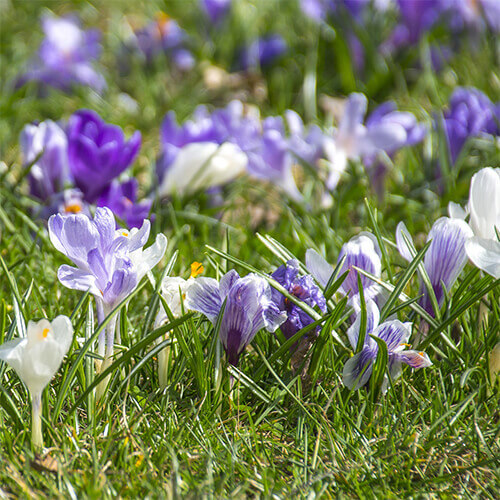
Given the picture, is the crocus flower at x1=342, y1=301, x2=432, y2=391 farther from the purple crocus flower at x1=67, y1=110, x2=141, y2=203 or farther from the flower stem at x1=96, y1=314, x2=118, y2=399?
the purple crocus flower at x1=67, y1=110, x2=141, y2=203

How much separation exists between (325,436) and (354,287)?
292mm

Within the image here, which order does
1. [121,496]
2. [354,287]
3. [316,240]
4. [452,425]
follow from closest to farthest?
[121,496] → [452,425] → [354,287] → [316,240]

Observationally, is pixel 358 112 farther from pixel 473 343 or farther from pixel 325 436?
pixel 325 436

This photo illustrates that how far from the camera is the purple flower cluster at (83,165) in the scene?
1.95 meters

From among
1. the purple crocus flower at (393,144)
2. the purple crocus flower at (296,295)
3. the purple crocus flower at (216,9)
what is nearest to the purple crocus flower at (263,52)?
the purple crocus flower at (216,9)

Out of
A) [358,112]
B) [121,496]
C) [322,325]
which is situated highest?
[358,112]

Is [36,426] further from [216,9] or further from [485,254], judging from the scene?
[216,9]

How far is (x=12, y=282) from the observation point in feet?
4.28

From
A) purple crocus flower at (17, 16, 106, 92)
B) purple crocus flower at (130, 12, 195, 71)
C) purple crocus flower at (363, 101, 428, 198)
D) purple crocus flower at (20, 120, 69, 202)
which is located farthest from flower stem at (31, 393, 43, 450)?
purple crocus flower at (130, 12, 195, 71)

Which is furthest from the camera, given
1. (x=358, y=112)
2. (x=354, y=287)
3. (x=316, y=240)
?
(x=358, y=112)

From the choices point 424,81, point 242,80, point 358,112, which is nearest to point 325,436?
point 358,112

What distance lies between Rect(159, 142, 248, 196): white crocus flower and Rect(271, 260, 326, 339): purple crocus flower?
859mm

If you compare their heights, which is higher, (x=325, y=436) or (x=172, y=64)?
(x=172, y=64)

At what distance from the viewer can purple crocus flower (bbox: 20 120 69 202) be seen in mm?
2066
